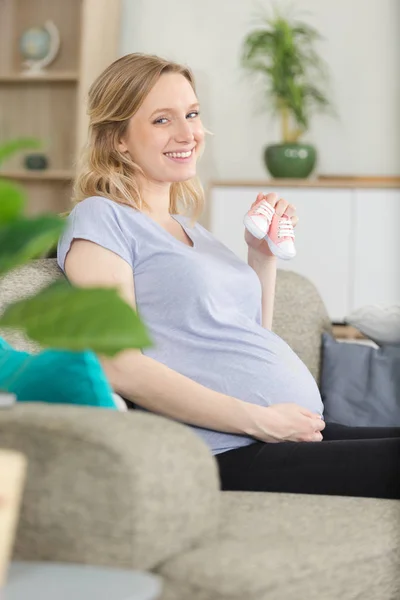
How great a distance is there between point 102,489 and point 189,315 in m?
0.65

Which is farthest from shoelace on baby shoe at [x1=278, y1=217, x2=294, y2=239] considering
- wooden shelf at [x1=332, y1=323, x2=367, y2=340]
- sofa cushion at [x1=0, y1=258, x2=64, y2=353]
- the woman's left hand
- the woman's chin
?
wooden shelf at [x1=332, y1=323, x2=367, y2=340]

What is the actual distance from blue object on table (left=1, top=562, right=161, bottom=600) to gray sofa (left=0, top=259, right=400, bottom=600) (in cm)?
6

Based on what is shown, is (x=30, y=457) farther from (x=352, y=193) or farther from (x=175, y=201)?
(x=352, y=193)

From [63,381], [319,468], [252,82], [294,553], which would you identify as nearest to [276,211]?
[319,468]

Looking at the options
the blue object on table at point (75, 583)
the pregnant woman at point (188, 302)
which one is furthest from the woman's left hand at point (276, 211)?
the blue object on table at point (75, 583)

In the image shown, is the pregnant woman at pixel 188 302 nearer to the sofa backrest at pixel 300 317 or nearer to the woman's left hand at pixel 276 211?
the woman's left hand at pixel 276 211

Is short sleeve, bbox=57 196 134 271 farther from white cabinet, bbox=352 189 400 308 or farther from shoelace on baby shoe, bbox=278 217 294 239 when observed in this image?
white cabinet, bbox=352 189 400 308

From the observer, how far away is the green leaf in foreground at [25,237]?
2.78 ft

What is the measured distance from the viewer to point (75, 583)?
2.96 feet

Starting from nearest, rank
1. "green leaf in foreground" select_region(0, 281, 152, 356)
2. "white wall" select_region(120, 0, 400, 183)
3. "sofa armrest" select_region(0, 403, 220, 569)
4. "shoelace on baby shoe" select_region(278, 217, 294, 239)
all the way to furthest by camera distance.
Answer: "green leaf in foreground" select_region(0, 281, 152, 356)
"sofa armrest" select_region(0, 403, 220, 569)
"shoelace on baby shoe" select_region(278, 217, 294, 239)
"white wall" select_region(120, 0, 400, 183)

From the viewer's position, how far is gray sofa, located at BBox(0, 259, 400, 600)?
3.31ft

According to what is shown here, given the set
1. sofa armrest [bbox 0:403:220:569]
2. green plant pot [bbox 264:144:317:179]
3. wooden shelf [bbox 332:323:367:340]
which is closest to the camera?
sofa armrest [bbox 0:403:220:569]

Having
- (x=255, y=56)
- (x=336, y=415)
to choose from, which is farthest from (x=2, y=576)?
(x=255, y=56)

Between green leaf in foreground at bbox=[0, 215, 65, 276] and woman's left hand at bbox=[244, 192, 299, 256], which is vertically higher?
green leaf in foreground at bbox=[0, 215, 65, 276]
